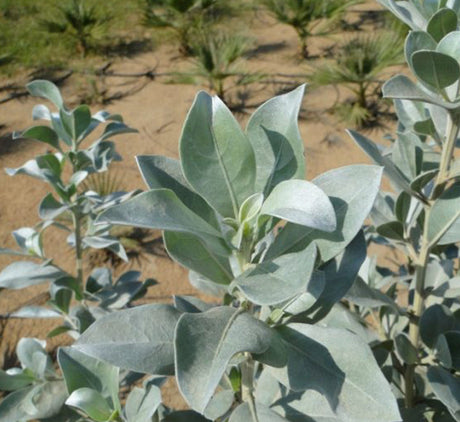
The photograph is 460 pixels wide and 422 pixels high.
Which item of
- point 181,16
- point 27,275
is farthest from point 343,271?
point 181,16

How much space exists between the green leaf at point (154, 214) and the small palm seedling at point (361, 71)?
129 inches

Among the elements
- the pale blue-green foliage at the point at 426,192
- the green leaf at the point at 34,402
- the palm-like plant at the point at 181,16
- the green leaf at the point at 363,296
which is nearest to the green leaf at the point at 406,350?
the pale blue-green foliage at the point at 426,192

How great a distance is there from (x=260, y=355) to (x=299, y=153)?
0.24m

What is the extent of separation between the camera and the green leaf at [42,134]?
1.34 m

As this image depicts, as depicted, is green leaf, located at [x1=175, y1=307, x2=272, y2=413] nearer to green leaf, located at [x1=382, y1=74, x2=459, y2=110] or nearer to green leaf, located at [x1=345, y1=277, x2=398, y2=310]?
green leaf, located at [x1=345, y1=277, x2=398, y2=310]

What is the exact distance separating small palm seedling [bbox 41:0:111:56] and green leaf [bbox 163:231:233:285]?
4317 mm

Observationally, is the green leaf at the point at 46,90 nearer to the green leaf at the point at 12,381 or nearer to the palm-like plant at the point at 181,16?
the green leaf at the point at 12,381

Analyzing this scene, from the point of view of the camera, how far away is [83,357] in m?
0.85

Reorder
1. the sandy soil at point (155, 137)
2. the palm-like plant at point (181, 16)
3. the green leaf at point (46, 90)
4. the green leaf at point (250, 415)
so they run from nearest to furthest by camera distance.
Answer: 1. the green leaf at point (250, 415)
2. the green leaf at point (46, 90)
3. the sandy soil at point (155, 137)
4. the palm-like plant at point (181, 16)

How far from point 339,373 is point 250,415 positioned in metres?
0.18

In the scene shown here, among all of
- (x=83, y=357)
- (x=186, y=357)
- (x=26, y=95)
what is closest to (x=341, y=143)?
(x=26, y=95)

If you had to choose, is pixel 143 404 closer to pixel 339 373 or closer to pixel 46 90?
pixel 339 373

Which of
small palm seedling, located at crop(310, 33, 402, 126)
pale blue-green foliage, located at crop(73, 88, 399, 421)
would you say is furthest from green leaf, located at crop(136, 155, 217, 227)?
small palm seedling, located at crop(310, 33, 402, 126)

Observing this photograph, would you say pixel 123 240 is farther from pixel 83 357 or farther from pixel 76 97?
pixel 83 357
